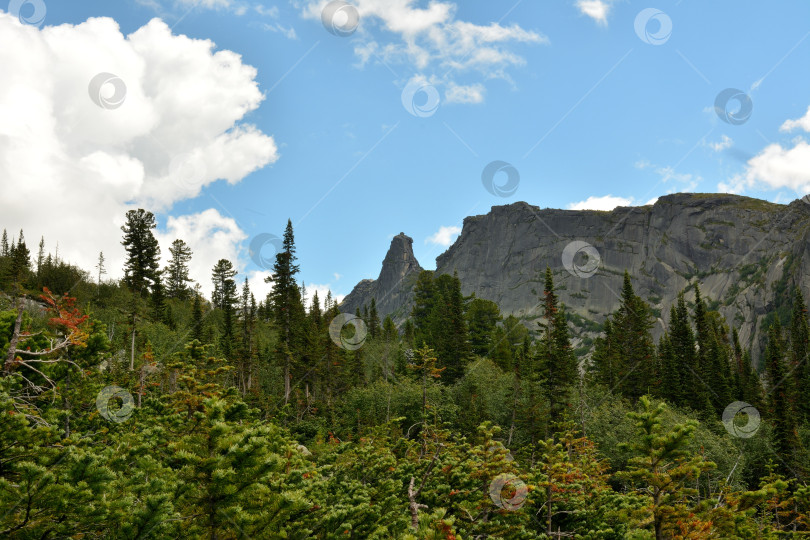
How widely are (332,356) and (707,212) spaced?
16475 centimetres

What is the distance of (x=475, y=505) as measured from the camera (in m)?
12.0

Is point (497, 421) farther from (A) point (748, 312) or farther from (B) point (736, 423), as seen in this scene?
(A) point (748, 312)

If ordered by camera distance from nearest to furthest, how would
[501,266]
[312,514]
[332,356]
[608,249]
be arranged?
[312,514]
[332,356]
[608,249]
[501,266]

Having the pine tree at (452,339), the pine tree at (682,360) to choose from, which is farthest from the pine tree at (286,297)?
the pine tree at (682,360)

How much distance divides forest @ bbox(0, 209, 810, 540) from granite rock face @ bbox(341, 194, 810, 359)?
233 ft

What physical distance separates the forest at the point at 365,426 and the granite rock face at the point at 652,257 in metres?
71.0

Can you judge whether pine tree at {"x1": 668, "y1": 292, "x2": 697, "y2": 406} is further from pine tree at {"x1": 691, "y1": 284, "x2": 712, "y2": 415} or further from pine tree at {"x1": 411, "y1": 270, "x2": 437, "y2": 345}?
pine tree at {"x1": 411, "y1": 270, "x2": 437, "y2": 345}

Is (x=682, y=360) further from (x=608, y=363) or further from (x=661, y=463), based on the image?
(x=661, y=463)

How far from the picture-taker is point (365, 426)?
3659 centimetres

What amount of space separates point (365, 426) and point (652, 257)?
16504cm

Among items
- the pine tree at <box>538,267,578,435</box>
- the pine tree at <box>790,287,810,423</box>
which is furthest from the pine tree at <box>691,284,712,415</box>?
the pine tree at <box>538,267,578,435</box>

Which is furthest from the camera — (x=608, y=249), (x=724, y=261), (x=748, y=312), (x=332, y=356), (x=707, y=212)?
(x=608, y=249)

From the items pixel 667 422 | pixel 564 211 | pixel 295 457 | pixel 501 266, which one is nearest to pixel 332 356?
pixel 667 422

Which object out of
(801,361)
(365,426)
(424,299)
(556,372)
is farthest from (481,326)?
(801,361)
